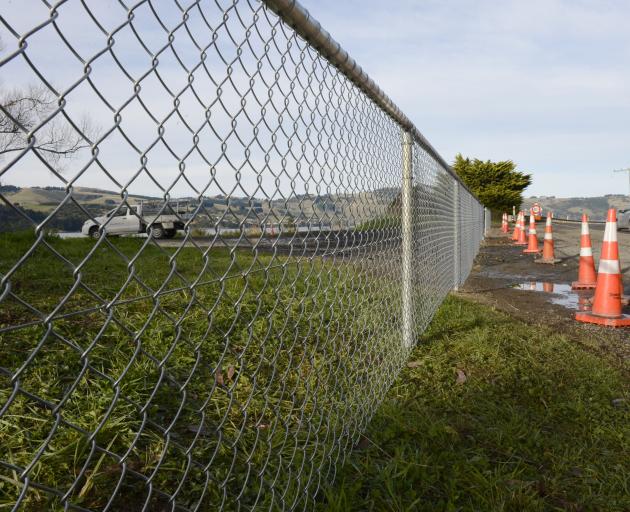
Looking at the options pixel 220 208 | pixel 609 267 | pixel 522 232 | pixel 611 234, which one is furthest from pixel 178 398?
pixel 522 232

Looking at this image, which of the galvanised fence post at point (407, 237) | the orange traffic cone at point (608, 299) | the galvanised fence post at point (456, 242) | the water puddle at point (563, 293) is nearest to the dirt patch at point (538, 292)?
the water puddle at point (563, 293)

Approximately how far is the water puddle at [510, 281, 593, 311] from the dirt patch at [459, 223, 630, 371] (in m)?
0.01

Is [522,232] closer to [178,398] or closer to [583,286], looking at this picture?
[583,286]

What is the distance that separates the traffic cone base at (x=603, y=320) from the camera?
17.0 feet

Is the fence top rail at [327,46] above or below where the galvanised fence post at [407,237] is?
above

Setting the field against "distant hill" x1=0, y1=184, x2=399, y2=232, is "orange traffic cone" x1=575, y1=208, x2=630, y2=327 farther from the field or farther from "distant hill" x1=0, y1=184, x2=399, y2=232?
"distant hill" x1=0, y1=184, x2=399, y2=232

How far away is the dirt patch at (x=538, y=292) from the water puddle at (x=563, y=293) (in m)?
0.01

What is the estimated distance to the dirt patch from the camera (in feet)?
15.4

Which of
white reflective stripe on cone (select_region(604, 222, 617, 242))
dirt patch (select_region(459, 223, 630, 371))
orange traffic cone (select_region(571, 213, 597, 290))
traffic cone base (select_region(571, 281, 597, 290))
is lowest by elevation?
dirt patch (select_region(459, 223, 630, 371))

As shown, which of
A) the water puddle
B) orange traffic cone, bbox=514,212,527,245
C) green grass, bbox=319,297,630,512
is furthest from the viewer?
orange traffic cone, bbox=514,212,527,245

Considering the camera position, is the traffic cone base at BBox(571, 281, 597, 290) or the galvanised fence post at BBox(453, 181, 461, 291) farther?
the traffic cone base at BBox(571, 281, 597, 290)

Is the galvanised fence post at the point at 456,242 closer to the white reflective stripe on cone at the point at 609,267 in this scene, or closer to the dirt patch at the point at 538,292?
the dirt patch at the point at 538,292

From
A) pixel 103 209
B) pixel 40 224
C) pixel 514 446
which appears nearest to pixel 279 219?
pixel 103 209

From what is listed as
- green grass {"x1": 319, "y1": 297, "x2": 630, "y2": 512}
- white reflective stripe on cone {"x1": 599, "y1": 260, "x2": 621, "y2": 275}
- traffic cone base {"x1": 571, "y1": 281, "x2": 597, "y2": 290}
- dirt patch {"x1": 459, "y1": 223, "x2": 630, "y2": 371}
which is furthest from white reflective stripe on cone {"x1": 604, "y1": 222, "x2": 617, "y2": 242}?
green grass {"x1": 319, "y1": 297, "x2": 630, "y2": 512}
